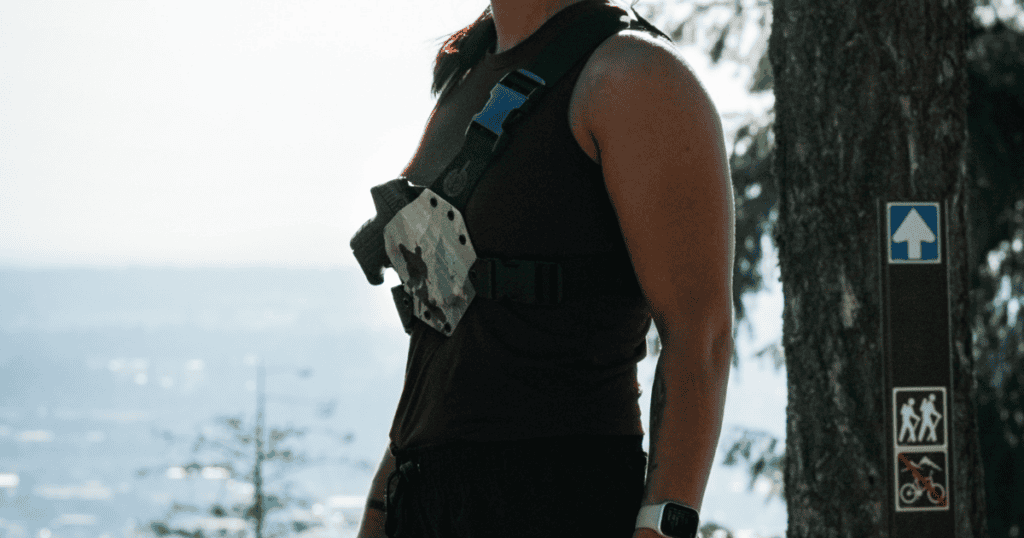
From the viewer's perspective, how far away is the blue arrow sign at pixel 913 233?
325cm

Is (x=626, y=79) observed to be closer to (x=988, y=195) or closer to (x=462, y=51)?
(x=462, y=51)

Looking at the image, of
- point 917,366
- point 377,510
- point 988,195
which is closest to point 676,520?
point 377,510

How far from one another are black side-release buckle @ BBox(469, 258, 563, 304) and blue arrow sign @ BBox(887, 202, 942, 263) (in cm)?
216

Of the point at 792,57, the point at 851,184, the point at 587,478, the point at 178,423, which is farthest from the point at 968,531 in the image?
the point at 178,423

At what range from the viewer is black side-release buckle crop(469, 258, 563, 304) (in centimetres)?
141

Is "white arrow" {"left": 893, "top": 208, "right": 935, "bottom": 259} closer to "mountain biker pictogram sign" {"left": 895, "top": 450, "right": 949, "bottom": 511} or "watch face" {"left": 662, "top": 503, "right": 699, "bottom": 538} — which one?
"mountain biker pictogram sign" {"left": 895, "top": 450, "right": 949, "bottom": 511}

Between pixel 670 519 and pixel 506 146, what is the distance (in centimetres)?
56

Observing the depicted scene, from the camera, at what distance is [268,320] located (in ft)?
530

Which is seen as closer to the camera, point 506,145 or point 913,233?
point 506,145

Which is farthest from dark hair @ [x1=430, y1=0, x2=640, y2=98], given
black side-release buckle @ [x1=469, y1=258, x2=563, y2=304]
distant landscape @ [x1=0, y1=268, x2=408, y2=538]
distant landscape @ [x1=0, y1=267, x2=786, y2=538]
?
distant landscape @ [x1=0, y1=268, x2=408, y2=538]

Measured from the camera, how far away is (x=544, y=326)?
1.43 metres

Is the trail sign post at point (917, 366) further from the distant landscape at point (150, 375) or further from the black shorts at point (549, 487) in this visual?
the distant landscape at point (150, 375)

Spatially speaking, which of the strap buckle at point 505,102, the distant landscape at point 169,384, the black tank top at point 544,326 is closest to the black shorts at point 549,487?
the black tank top at point 544,326

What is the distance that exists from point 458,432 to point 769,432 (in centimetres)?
749
